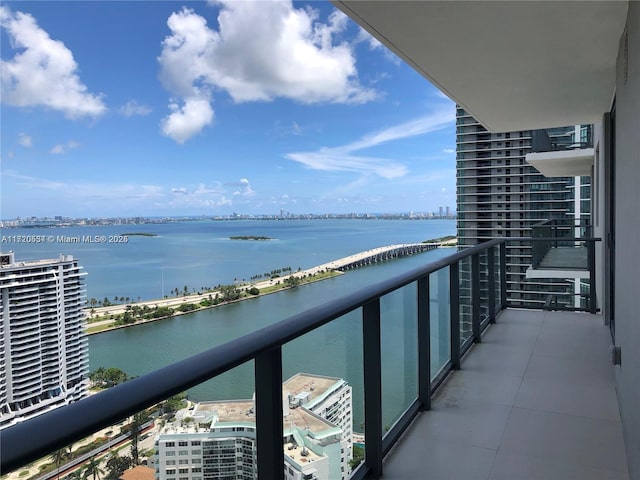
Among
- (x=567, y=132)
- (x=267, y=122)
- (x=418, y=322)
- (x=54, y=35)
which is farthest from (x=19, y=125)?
(x=418, y=322)

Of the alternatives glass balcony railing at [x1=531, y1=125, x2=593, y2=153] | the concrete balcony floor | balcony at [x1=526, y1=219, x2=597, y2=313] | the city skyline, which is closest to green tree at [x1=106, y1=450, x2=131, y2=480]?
the concrete balcony floor

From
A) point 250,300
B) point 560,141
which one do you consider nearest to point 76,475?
point 560,141

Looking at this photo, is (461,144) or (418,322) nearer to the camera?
(418,322)

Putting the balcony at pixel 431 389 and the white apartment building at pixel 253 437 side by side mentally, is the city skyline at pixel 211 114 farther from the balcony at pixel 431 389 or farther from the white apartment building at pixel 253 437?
the white apartment building at pixel 253 437

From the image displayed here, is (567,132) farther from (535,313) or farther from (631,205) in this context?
(631,205)

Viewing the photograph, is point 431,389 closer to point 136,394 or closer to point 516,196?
point 136,394
